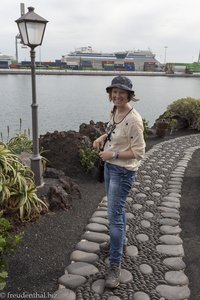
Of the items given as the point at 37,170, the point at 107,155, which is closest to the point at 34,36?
the point at 37,170

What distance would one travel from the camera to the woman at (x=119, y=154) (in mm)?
2504

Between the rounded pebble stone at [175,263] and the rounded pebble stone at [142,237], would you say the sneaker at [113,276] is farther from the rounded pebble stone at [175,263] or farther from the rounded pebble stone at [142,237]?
the rounded pebble stone at [142,237]

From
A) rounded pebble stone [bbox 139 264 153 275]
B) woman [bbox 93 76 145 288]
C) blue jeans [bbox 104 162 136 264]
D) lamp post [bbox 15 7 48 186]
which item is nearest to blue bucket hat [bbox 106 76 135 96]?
woman [bbox 93 76 145 288]

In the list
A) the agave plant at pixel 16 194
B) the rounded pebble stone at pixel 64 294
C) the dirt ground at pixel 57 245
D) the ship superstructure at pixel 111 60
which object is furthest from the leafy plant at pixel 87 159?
the ship superstructure at pixel 111 60

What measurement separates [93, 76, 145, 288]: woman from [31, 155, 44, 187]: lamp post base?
2.03m

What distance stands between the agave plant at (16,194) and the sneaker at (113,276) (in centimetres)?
134

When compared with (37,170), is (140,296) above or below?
below

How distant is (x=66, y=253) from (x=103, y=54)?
93.9 m

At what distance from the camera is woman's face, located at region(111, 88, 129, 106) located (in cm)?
254

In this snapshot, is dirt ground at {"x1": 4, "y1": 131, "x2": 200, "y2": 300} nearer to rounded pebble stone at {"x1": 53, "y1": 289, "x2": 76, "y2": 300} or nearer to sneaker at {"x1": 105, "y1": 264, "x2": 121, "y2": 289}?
rounded pebble stone at {"x1": 53, "y1": 289, "x2": 76, "y2": 300}

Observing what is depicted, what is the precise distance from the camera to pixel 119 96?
2.55 meters

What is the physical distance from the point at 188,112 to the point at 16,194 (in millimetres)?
8457

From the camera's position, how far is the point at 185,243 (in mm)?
3396

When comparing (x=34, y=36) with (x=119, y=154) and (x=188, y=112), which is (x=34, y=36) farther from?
(x=188, y=112)
